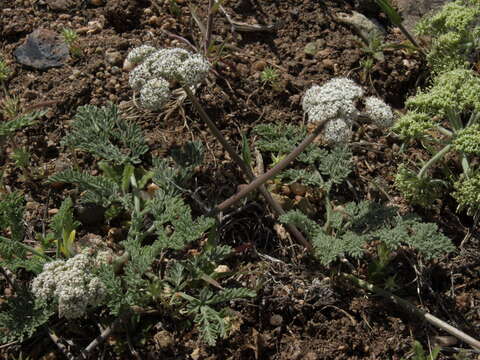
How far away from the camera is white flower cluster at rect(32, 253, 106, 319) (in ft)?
9.95

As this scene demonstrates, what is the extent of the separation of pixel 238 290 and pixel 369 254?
4.30ft

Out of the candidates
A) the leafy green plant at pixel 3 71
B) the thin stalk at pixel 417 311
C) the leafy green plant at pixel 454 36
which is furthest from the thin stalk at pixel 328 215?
the leafy green plant at pixel 3 71

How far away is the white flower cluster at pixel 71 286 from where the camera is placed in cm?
303

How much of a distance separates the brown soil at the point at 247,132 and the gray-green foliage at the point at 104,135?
1.10 feet

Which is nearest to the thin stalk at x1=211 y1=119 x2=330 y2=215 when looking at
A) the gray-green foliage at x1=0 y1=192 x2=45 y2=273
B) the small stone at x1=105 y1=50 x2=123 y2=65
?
the gray-green foliage at x1=0 y1=192 x2=45 y2=273

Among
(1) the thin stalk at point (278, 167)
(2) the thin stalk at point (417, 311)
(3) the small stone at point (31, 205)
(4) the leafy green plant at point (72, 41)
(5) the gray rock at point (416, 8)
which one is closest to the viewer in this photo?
(1) the thin stalk at point (278, 167)

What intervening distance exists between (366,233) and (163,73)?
2.01 m

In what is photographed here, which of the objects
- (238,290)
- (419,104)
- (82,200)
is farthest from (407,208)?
(82,200)

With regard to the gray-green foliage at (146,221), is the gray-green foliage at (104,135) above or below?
above

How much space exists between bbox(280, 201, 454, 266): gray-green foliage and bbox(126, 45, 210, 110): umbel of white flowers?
4.01 feet

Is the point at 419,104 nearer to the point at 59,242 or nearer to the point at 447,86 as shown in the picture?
the point at 447,86

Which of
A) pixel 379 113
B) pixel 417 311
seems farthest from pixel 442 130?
pixel 417 311

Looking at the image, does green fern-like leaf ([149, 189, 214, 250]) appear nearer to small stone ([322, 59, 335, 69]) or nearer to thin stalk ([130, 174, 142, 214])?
thin stalk ([130, 174, 142, 214])

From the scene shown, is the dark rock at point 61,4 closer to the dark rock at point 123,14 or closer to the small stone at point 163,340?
the dark rock at point 123,14
